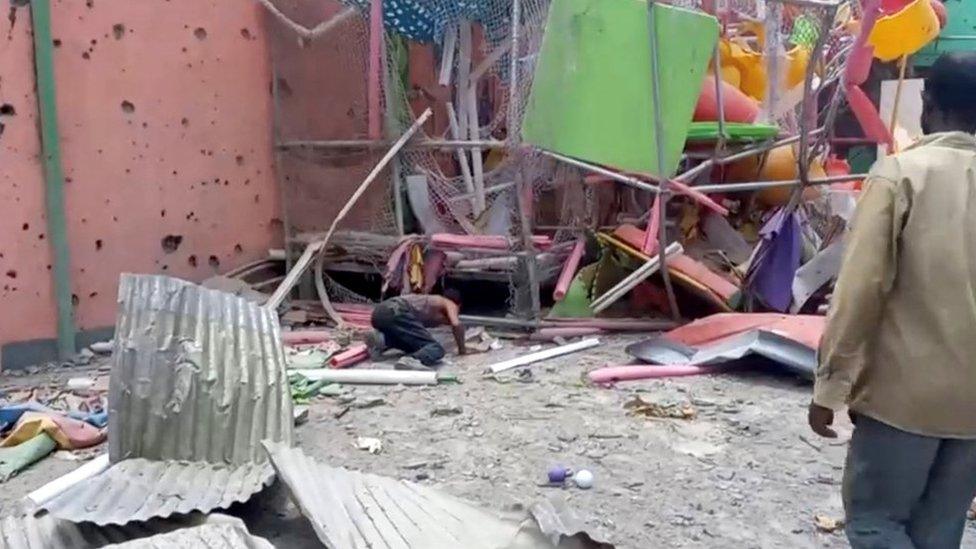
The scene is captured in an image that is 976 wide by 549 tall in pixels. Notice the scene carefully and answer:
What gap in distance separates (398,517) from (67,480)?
1502mm

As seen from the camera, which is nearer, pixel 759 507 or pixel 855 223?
pixel 855 223

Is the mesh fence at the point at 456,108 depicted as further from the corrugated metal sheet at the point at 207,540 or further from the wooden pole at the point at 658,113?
the corrugated metal sheet at the point at 207,540

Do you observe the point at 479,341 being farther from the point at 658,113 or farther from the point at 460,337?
the point at 658,113

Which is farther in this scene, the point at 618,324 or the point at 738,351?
the point at 618,324

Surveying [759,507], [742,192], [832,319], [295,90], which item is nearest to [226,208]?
[295,90]

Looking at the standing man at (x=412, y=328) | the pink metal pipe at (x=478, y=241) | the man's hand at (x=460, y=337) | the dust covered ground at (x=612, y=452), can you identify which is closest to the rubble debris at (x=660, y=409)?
the dust covered ground at (x=612, y=452)

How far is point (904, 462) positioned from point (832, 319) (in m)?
0.37

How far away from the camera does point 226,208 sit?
23.7ft

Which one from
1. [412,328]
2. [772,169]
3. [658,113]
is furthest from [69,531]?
[772,169]

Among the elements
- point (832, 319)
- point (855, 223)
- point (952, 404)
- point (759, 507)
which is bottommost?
point (759, 507)

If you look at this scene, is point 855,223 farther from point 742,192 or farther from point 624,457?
point 742,192

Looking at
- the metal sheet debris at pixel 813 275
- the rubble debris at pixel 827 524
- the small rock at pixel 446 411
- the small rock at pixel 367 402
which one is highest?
the metal sheet debris at pixel 813 275

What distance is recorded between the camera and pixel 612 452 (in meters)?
4.13

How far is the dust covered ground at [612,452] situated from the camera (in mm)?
3369
